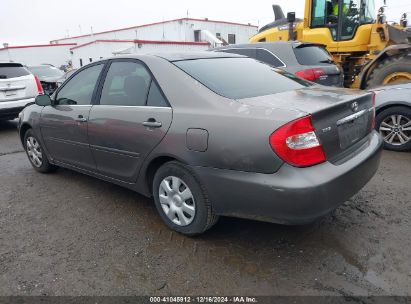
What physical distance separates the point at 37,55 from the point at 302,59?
40.0m

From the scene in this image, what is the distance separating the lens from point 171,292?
7.99 ft

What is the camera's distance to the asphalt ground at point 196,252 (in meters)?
2.47

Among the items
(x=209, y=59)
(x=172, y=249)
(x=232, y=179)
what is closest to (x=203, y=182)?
(x=232, y=179)

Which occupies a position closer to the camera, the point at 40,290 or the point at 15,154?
the point at 40,290

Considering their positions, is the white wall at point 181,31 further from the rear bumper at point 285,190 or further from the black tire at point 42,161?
the rear bumper at point 285,190

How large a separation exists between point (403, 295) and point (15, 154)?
6117 mm

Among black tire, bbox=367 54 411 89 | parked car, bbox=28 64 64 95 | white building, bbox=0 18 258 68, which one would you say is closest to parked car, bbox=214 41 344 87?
black tire, bbox=367 54 411 89

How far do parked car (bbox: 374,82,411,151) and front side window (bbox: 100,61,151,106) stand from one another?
3700 millimetres

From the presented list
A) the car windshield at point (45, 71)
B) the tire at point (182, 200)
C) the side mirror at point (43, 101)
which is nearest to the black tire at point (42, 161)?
the side mirror at point (43, 101)

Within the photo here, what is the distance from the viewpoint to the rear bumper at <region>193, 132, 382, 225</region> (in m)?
2.36

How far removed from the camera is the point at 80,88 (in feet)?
13.2

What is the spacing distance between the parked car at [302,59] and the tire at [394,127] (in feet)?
5.62

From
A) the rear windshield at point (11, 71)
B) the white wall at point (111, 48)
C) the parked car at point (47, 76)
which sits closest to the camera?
the rear windshield at point (11, 71)

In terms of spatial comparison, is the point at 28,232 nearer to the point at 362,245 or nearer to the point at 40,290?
the point at 40,290
